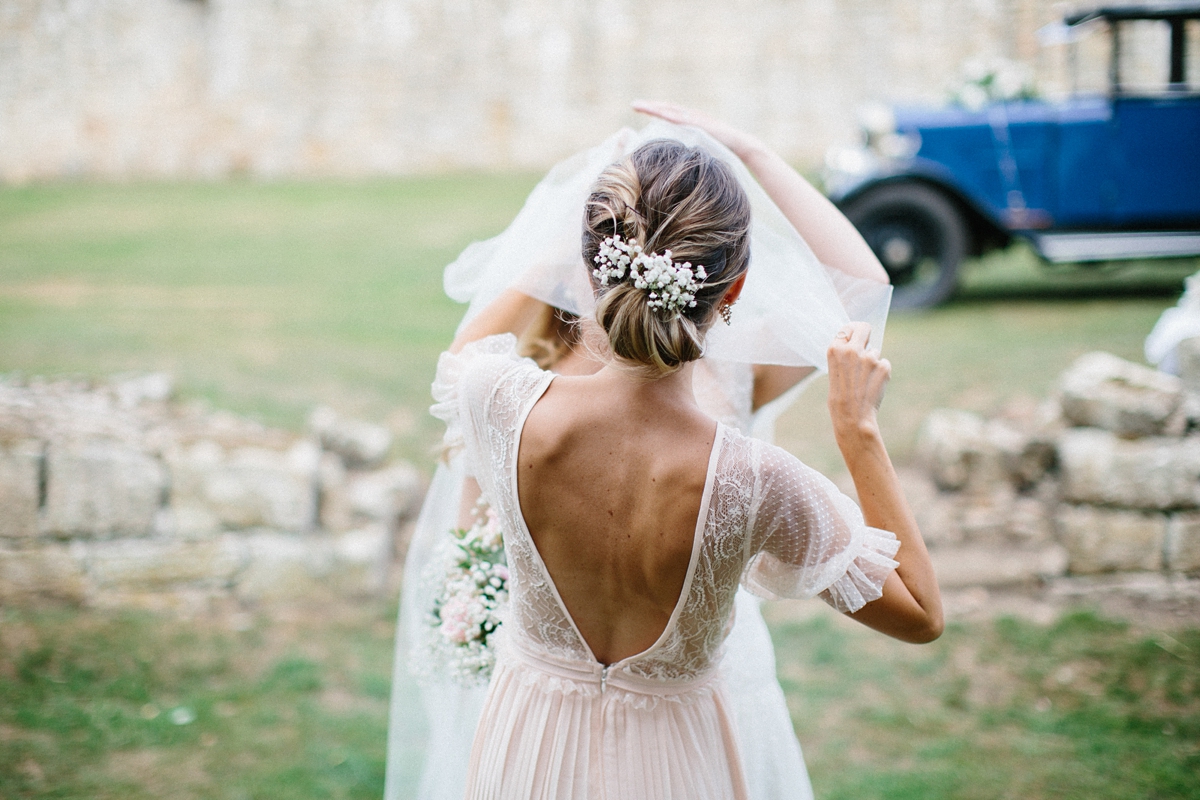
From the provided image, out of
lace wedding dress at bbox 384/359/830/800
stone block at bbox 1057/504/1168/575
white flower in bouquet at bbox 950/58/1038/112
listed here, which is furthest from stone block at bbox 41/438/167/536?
white flower in bouquet at bbox 950/58/1038/112

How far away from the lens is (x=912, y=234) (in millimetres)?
8195

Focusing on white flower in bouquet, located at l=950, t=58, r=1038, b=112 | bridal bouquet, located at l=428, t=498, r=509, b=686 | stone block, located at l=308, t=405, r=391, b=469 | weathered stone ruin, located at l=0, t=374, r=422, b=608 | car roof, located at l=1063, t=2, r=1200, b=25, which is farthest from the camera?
white flower in bouquet, located at l=950, t=58, r=1038, b=112

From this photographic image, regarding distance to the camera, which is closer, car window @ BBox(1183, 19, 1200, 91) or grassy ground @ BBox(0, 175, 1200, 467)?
grassy ground @ BBox(0, 175, 1200, 467)

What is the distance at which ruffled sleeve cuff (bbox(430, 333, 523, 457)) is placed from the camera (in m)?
1.56

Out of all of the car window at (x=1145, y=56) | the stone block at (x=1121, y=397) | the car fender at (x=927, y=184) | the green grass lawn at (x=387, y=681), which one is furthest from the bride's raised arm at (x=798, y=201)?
the car window at (x=1145, y=56)

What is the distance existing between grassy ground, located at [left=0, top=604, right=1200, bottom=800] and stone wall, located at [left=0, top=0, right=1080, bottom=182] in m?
13.7

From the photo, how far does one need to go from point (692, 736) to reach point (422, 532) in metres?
1.04

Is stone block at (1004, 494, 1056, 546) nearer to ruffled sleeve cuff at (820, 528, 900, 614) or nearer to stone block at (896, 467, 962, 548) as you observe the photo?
stone block at (896, 467, 962, 548)

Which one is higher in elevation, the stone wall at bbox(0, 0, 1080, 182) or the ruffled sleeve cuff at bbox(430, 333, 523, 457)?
the stone wall at bbox(0, 0, 1080, 182)

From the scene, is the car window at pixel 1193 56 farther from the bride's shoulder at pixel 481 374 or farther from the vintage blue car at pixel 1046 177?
the bride's shoulder at pixel 481 374

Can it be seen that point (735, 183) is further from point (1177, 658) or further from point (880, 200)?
point (880, 200)

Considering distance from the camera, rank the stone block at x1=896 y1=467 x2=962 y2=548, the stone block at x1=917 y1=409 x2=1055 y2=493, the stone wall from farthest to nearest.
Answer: the stone wall, the stone block at x1=917 y1=409 x2=1055 y2=493, the stone block at x1=896 y1=467 x2=962 y2=548

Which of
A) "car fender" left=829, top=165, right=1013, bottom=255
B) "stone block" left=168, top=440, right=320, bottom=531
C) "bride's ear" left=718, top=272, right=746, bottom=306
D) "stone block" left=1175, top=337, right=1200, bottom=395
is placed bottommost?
"stone block" left=168, top=440, right=320, bottom=531

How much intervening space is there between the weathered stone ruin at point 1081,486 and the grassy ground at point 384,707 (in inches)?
15.8
